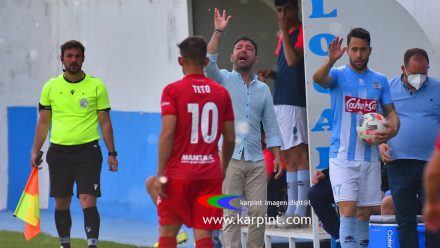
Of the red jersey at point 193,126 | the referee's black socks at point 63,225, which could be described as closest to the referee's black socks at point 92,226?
the referee's black socks at point 63,225

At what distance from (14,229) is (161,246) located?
819 cm

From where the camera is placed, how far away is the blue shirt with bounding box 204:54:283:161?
1052 cm

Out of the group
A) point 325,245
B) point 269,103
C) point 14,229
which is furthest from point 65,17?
point 269,103

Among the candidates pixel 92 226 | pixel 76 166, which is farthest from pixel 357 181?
pixel 76 166

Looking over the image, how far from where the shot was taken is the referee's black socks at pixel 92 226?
37.3 feet

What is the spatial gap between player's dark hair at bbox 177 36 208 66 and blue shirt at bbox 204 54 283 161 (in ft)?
6.82

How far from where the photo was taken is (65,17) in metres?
17.8

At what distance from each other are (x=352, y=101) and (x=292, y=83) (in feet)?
6.41

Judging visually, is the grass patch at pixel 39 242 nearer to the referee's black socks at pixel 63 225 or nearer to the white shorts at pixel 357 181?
the referee's black socks at pixel 63 225

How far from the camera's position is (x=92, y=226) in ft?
37.4

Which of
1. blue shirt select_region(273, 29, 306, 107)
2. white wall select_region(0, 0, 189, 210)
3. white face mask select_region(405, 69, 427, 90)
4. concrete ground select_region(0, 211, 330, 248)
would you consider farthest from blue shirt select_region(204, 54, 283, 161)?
white wall select_region(0, 0, 189, 210)

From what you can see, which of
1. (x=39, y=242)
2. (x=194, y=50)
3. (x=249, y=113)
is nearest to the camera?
(x=194, y=50)

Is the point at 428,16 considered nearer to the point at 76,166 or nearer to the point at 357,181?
the point at 357,181

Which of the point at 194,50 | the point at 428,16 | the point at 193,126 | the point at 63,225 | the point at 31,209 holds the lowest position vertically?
the point at 63,225
